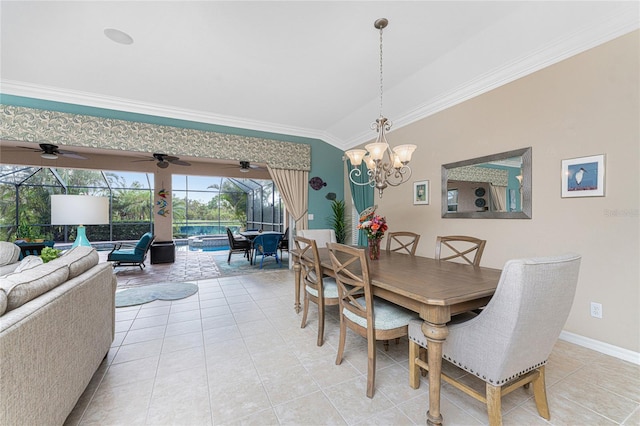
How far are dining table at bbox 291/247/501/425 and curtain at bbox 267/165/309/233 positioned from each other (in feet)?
11.1

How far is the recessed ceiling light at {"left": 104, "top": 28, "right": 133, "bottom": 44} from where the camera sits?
2520 millimetres

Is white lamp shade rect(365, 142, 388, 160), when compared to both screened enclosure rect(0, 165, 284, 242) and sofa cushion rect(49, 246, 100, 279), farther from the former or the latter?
screened enclosure rect(0, 165, 284, 242)

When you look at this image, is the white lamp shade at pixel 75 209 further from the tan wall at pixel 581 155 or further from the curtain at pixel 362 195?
the tan wall at pixel 581 155

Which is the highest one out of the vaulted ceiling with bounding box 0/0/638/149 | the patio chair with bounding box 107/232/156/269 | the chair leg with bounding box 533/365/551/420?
the vaulted ceiling with bounding box 0/0/638/149

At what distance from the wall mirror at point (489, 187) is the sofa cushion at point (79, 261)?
383 cm

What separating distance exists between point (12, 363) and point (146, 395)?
1010 mm

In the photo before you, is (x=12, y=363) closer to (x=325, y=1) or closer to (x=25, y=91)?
(x=325, y=1)

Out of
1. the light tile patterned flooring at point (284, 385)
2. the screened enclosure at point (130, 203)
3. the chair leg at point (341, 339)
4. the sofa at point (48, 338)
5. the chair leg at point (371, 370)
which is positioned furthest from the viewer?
the screened enclosure at point (130, 203)

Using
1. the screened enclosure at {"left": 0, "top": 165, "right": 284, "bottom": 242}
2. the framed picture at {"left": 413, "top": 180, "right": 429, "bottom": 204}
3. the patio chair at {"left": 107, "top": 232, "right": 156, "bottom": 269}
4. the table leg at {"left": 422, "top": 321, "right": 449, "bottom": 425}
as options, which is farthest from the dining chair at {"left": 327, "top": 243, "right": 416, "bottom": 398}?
the screened enclosure at {"left": 0, "top": 165, "right": 284, "bottom": 242}

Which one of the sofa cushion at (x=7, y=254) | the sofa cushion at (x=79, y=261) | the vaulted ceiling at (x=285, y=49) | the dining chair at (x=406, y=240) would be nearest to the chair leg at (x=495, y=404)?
the dining chair at (x=406, y=240)

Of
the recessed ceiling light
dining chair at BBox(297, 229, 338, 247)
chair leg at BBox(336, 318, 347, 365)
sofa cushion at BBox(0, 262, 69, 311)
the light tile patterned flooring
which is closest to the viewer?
sofa cushion at BBox(0, 262, 69, 311)

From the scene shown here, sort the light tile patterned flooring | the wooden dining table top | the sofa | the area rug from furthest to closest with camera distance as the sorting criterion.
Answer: the area rug
the light tile patterned flooring
the wooden dining table top
the sofa

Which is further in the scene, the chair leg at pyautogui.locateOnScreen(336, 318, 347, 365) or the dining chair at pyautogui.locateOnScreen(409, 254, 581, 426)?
the chair leg at pyautogui.locateOnScreen(336, 318, 347, 365)

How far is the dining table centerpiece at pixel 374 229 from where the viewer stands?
2.48 meters
